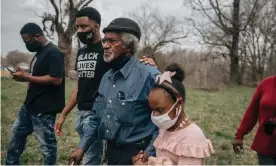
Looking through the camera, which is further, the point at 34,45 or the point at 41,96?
the point at 34,45

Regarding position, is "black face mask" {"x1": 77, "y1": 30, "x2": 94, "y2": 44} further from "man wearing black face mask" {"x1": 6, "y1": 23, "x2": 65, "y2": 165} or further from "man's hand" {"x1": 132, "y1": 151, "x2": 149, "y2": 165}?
"man's hand" {"x1": 132, "y1": 151, "x2": 149, "y2": 165}

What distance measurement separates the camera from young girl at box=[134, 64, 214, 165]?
2.64m

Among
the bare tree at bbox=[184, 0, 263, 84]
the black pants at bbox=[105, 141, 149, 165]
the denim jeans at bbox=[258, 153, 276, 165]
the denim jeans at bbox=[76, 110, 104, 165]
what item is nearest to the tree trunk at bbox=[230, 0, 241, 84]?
the bare tree at bbox=[184, 0, 263, 84]

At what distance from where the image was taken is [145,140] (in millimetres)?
3113

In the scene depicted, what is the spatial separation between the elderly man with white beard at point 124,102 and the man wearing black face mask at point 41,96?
1.59m

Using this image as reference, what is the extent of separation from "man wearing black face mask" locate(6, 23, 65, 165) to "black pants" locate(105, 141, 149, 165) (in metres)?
1.78

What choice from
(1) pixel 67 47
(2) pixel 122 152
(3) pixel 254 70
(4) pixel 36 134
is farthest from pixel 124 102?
(3) pixel 254 70

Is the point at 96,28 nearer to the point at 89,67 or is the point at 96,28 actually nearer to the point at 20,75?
the point at 89,67

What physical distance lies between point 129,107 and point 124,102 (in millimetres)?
58

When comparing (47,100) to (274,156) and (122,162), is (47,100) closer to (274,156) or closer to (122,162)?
(122,162)

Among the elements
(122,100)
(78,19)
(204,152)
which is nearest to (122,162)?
(122,100)

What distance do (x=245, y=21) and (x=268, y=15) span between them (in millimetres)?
2310

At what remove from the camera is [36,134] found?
4871 millimetres

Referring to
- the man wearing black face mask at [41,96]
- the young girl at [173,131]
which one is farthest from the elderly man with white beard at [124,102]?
the man wearing black face mask at [41,96]
